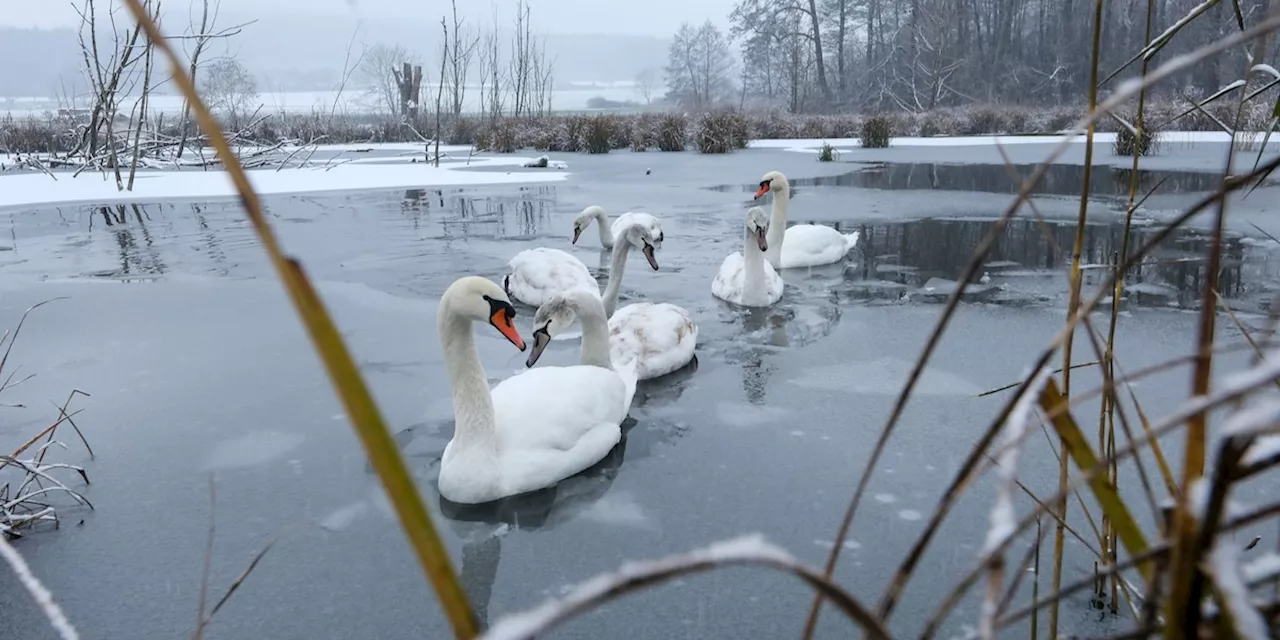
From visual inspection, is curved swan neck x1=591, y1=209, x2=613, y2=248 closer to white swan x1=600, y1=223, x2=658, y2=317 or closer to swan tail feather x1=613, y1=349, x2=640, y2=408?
white swan x1=600, y1=223, x2=658, y2=317

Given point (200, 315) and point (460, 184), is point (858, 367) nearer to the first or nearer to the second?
point (200, 315)

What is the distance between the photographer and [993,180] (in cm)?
1477

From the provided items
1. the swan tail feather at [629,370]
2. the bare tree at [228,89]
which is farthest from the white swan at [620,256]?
the bare tree at [228,89]

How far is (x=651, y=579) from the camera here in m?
0.46

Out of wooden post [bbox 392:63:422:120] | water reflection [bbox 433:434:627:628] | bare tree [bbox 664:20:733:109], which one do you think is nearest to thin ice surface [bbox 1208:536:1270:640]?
water reflection [bbox 433:434:627:628]

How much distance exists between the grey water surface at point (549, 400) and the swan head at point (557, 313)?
579mm

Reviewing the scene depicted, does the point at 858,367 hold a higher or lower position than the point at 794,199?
lower

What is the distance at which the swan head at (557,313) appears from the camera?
4047 millimetres

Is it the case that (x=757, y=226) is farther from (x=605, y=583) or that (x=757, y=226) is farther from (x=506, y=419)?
(x=605, y=583)

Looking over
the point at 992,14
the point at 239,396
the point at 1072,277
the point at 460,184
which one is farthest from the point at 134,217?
the point at 992,14

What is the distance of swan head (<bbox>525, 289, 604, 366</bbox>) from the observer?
405 cm

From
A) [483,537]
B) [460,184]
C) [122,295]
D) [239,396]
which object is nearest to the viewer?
[483,537]

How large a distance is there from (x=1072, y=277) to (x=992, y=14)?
2131 inches

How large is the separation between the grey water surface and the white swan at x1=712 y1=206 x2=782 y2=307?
0.64ft
